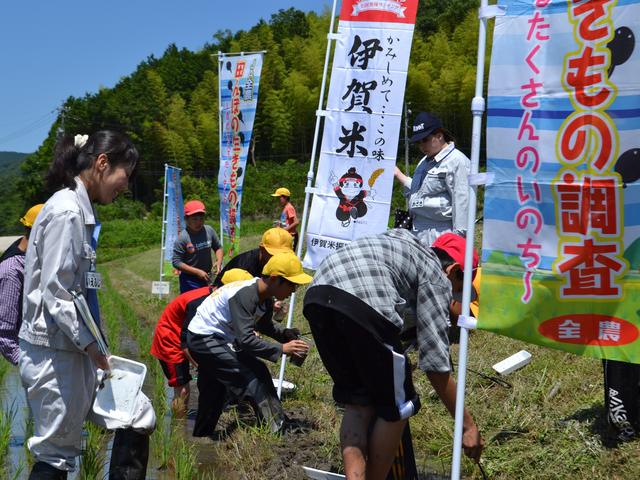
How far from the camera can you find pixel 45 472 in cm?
291

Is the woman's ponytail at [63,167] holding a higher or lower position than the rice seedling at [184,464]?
higher

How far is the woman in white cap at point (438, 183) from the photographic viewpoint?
15.9 ft

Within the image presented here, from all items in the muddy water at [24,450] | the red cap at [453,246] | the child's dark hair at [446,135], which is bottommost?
the muddy water at [24,450]

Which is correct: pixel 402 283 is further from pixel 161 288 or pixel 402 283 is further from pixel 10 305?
pixel 161 288

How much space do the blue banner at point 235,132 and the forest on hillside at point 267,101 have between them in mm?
22252

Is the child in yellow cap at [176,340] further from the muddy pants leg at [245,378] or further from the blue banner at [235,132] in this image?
the blue banner at [235,132]

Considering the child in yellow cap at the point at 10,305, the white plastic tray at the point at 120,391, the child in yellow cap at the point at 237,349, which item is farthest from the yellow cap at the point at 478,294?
the child in yellow cap at the point at 10,305

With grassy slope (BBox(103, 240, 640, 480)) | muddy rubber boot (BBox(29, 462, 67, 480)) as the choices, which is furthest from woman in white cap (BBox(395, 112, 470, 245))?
muddy rubber boot (BBox(29, 462, 67, 480))

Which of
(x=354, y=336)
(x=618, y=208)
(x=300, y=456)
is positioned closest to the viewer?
(x=618, y=208)

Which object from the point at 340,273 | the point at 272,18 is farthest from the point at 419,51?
the point at 340,273

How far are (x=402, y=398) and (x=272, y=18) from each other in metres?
68.8

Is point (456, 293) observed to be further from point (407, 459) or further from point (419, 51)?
point (419, 51)

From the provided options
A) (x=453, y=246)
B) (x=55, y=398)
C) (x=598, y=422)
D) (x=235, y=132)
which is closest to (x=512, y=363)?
(x=598, y=422)

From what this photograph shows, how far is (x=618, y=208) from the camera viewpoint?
271cm
